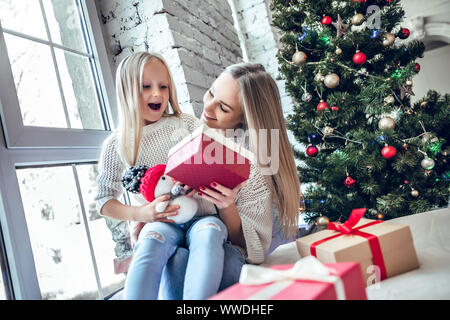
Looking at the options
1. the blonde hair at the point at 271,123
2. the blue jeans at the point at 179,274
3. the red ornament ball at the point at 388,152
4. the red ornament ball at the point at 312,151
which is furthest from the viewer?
the red ornament ball at the point at 312,151

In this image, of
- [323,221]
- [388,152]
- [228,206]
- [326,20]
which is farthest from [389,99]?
[228,206]

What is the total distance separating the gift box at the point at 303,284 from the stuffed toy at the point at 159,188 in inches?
15.1

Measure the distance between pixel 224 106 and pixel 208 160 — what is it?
432 millimetres

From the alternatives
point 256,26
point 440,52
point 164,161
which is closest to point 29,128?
point 164,161

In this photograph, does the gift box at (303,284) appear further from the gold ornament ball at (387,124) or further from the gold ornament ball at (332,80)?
the gold ornament ball at (332,80)

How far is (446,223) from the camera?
3.50 ft

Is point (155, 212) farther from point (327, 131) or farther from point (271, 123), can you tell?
point (327, 131)

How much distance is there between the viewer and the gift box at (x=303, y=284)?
20.2 inches

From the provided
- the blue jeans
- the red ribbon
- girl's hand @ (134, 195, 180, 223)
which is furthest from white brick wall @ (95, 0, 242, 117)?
the red ribbon

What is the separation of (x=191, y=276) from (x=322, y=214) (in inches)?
33.4

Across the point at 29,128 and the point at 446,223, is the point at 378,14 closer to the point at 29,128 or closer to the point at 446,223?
the point at 446,223

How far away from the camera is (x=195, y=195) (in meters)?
1.11

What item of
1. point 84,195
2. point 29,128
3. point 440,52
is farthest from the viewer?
point 440,52

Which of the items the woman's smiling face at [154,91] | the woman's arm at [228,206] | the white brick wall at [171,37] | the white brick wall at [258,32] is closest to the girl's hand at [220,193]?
the woman's arm at [228,206]
